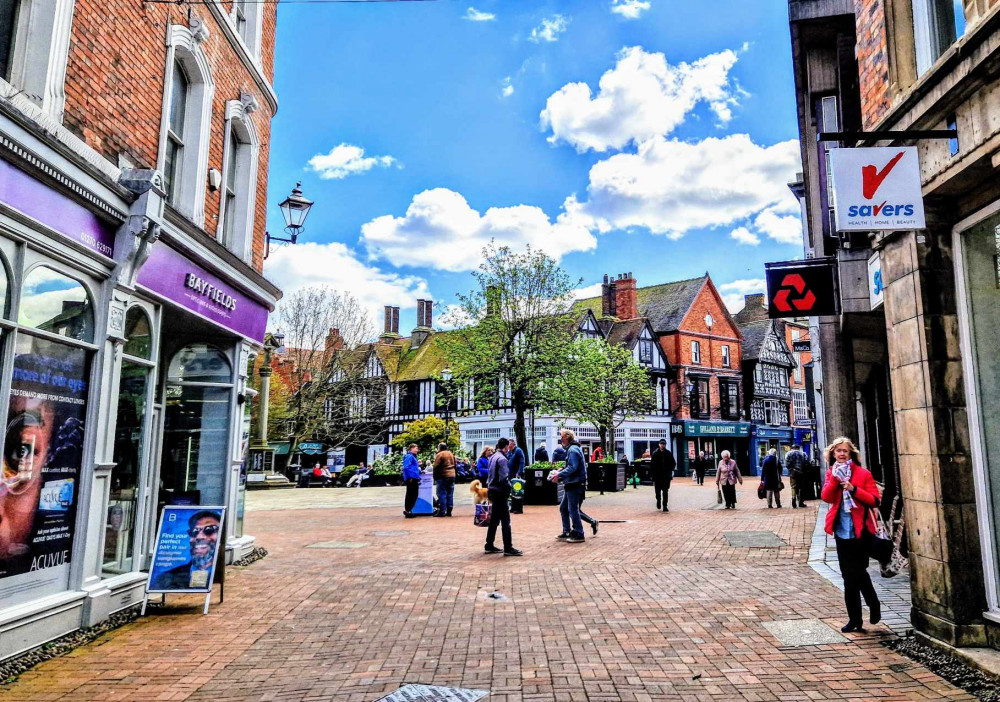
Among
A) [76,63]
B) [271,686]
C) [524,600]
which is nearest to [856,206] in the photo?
[524,600]

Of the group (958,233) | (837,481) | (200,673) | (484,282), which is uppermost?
(484,282)

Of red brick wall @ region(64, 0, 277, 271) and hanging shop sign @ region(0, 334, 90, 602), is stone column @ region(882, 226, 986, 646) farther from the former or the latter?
red brick wall @ region(64, 0, 277, 271)

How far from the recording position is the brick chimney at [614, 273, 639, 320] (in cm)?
4475

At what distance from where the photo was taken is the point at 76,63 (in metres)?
6.09

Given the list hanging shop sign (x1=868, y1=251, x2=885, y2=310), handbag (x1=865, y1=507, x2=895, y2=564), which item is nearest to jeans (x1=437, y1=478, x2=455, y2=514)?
hanging shop sign (x1=868, y1=251, x2=885, y2=310)

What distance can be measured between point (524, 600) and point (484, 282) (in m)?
19.5

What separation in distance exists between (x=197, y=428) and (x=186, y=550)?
2962 mm

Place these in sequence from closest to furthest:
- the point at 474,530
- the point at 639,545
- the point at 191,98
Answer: the point at 191,98 → the point at 639,545 → the point at 474,530

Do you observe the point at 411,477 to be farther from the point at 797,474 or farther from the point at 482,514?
the point at 797,474

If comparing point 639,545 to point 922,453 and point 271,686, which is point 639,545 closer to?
point 922,453

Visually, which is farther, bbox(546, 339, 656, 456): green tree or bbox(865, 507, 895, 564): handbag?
bbox(546, 339, 656, 456): green tree

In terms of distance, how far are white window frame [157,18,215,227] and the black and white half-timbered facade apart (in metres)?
44.8

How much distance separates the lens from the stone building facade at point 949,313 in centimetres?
485

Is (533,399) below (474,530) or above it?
above
